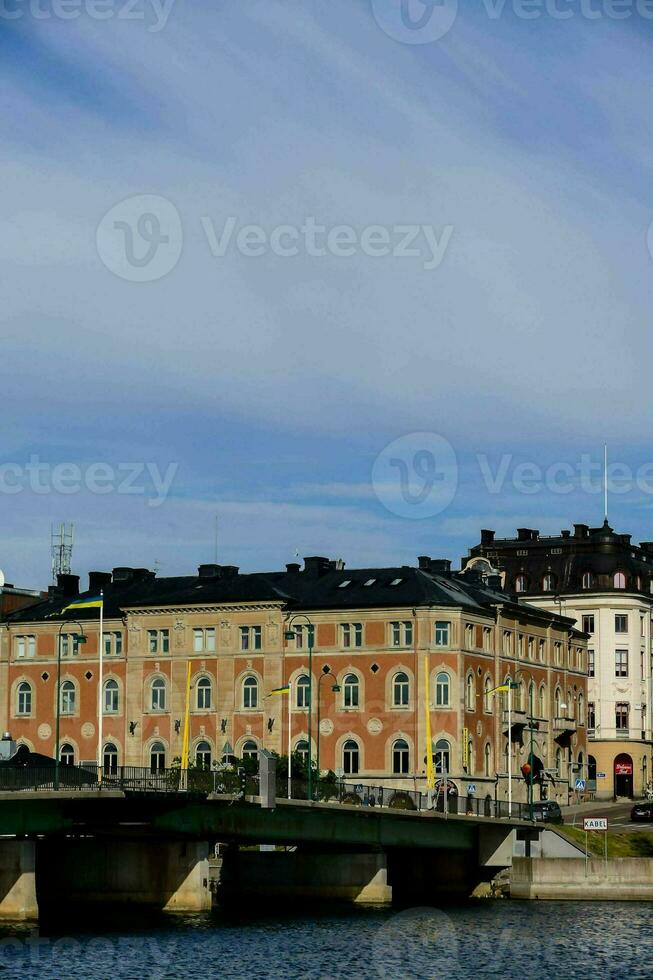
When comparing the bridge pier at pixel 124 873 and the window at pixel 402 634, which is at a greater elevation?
the window at pixel 402 634

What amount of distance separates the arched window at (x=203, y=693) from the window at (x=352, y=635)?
36.4 ft

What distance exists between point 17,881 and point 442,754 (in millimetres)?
53108

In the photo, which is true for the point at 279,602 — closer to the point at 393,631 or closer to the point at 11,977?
the point at 393,631

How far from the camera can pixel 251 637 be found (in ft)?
470

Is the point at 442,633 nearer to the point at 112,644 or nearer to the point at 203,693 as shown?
the point at 203,693

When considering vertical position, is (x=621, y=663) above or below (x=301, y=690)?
above

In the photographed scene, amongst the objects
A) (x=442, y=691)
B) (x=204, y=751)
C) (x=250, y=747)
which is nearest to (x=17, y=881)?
(x=442, y=691)

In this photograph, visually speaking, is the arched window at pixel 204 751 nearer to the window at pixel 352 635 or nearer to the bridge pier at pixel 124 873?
the window at pixel 352 635

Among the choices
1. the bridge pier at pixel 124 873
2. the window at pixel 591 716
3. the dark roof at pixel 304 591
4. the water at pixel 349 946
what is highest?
the dark roof at pixel 304 591

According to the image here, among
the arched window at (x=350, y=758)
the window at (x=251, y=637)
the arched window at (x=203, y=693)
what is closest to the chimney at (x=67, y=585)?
the arched window at (x=203, y=693)

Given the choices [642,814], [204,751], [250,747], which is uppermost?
[250,747]

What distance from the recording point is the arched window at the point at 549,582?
176875 mm

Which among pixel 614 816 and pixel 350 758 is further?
pixel 350 758

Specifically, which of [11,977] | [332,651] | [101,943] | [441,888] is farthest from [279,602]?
[11,977]
